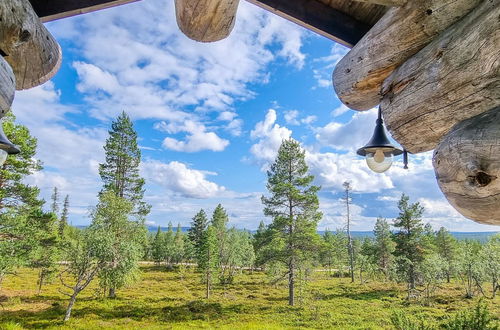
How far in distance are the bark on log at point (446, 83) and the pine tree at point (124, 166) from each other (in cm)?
2499

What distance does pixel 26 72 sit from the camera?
150 cm

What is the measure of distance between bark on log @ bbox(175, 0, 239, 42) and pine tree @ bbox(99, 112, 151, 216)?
24667 millimetres

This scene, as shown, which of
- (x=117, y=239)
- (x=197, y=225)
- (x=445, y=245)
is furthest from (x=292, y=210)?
(x=445, y=245)

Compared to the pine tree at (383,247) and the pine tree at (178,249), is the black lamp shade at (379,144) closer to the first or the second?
the pine tree at (383,247)

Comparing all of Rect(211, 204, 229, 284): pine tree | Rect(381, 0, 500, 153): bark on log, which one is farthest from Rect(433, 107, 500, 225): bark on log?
Rect(211, 204, 229, 284): pine tree

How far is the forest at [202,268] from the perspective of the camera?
16.5 metres

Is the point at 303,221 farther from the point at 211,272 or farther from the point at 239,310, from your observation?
the point at 211,272

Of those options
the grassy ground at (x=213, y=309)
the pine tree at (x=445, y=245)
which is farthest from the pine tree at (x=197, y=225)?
the pine tree at (x=445, y=245)

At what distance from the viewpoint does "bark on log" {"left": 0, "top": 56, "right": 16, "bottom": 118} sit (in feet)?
3.76

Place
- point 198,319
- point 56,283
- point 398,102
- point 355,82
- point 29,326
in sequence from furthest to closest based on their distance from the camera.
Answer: point 56,283
point 198,319
point 29,326
point 355,82
point 398,102

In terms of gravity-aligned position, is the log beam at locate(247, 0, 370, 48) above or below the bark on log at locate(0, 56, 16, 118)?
above

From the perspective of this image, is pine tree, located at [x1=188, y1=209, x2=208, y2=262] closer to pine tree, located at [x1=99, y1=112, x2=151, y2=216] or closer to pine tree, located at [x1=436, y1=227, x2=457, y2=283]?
pine tree, located at [x1=99, y1=112, x2=151, y2=216]

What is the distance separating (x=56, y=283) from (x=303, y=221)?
94.6ft

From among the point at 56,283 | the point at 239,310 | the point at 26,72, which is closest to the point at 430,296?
the point at 239,310
